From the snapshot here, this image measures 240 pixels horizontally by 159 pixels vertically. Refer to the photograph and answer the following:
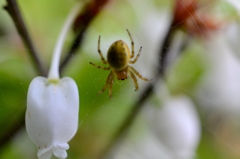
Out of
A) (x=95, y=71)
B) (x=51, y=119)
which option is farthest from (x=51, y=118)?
(x=95, y=71)

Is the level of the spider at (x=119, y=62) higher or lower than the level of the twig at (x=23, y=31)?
lower

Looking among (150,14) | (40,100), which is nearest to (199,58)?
(150,14)

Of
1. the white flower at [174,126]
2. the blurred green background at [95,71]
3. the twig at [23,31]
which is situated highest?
the twig at [23,31]

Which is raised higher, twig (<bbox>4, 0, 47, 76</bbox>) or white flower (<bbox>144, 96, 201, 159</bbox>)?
twig (<bbox>4, 0, 47, 76</bbox>)

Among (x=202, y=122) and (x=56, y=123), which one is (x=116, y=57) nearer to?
(x=56, y=123)

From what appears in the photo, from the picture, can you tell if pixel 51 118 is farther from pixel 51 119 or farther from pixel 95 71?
pixel 95 71
